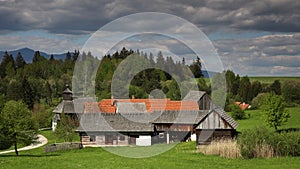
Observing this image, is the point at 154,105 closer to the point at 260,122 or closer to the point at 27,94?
the point at 260,122

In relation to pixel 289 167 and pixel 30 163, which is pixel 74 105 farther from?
pixel 289 167

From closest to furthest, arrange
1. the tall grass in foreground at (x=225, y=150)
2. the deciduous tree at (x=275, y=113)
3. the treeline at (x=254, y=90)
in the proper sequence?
the tall grass in foreground at (x=225, y=150), the deciduous tree at (x=275, y=113), the treeline at (x=254, y=90)

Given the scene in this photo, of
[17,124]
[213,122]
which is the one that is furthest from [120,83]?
[17,124]

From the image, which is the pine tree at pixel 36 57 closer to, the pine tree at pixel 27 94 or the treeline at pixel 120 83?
the treeline at pixel 120 83

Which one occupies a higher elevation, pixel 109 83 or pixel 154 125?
pixel 109 83

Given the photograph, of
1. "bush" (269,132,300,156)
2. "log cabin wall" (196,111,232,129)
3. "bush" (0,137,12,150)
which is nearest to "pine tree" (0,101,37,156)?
"bush" (0,137,12,150)

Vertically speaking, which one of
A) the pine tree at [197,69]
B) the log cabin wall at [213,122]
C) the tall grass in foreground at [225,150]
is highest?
the pine tree at [197,69]

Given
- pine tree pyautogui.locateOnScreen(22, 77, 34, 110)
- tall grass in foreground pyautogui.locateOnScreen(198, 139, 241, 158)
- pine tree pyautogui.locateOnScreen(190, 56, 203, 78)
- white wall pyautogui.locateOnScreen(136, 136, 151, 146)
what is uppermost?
pine tree pyautogui.locateOnScreen(190, 56, 203, 78)

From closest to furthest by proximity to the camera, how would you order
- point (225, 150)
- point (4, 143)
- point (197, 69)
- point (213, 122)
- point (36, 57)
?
1. point (225, 150)
2. point (4, 143)
3. point (213, 122)
4. point (197, 69)
5. point (36, 57)

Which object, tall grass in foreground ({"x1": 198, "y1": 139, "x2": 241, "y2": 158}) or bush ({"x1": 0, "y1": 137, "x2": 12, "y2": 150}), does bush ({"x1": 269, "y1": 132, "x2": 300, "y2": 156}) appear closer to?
tall grass in foreground ({"x1": 198, "y1": 139, "x2": 241, "y2": 158})

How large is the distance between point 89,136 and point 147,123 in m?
7.60

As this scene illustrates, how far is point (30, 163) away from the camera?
2588 centimetres

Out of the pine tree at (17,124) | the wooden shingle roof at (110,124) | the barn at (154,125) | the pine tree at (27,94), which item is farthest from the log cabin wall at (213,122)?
the pine tree at (27,94)

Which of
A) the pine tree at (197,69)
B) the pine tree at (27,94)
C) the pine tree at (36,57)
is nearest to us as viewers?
the pine tree at (27,94)
